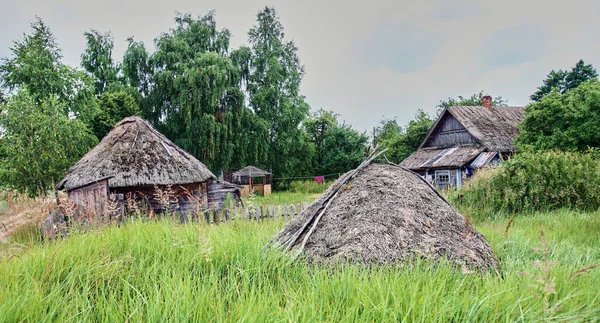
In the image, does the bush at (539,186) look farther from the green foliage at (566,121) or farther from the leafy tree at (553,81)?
the leafy tree at (553,81)

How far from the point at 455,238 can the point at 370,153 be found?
1.38 m

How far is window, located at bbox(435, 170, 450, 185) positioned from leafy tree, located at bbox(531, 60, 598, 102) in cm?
2098

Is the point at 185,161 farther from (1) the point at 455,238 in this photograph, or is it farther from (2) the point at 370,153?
(1) the point at 455,238

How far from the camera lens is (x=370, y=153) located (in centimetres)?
380

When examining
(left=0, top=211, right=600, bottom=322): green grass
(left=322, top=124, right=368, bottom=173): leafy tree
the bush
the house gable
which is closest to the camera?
(left=0, top=211, right=600, bottom=322): green grass

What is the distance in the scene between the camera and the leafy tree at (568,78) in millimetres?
34062

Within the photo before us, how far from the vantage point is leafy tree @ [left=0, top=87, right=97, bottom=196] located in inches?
483

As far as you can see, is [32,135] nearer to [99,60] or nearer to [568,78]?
[99,60]

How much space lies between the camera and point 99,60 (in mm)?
27469

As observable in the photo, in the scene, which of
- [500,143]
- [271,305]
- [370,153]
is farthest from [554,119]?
[271,305]

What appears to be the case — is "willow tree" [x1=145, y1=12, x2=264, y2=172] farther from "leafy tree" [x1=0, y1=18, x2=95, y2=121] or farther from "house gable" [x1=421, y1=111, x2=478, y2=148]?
"house gable" [x1=421, y1=111, x2=478, y2=148]

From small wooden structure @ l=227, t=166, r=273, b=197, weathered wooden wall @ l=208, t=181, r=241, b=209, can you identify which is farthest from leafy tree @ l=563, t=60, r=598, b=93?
weathered wooden wall @ l=208, t=181, r=241, b=209

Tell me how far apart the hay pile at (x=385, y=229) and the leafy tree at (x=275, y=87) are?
901 inches

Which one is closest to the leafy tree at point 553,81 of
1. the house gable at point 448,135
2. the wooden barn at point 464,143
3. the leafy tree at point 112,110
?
the wooden barn at point 464,143
